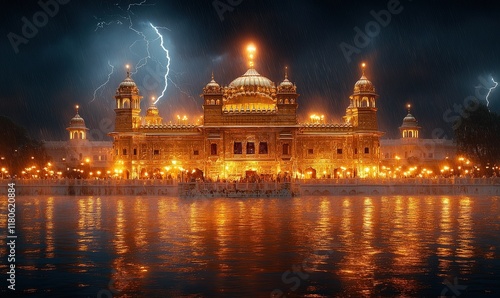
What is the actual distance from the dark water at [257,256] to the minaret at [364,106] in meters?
38.6

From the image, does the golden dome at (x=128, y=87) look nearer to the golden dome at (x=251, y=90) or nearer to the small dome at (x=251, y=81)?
the golden dome at (x=251, y=90)

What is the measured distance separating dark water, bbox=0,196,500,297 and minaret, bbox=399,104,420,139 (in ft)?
234

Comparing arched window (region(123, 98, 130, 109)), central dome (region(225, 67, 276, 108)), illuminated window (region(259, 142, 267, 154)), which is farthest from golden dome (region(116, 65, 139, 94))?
illuminated window (region(259, 142, 267, 154))

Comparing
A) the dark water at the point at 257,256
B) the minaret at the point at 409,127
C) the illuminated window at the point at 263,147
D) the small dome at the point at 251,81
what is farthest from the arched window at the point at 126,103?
the minaret at the point at 409,127

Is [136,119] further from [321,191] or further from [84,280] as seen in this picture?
[84,280]

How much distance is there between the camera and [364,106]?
7100cm

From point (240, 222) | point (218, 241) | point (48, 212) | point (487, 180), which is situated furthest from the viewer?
point (487, 180)

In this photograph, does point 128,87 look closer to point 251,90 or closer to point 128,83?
point 128,83

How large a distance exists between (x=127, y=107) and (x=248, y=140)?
501 inches

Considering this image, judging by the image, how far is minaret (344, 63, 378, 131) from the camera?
70.4 metres

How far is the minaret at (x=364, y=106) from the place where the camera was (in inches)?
2773

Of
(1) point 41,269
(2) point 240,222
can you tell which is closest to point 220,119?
(2) point 240,222

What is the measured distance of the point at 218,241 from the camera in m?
22.2

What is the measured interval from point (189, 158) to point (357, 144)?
1636 centimetres
